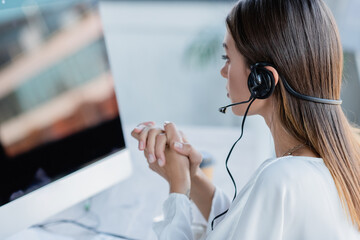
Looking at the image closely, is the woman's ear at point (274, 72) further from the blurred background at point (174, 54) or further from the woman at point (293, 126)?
the blurred background at point (174, 54)

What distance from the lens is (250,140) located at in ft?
4.53

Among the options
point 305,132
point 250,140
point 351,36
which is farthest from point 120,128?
point 351,36

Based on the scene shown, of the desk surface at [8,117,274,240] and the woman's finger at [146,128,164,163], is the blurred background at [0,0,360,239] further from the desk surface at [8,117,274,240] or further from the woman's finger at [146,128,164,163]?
the woman's finger at [146,128,164,163]

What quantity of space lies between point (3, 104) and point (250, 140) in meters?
0.89

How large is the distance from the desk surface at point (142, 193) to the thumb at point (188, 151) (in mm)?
217

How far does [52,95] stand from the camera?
0.82 m

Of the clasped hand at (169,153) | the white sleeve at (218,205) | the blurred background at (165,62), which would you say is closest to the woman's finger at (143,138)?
the clasped hand at (169,153)

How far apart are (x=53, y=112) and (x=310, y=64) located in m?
0.54

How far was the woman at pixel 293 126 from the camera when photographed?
2.14 feet

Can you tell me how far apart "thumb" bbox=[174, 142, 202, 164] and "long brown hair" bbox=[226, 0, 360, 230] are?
0.26 m

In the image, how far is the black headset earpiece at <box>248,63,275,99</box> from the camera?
2.31ft

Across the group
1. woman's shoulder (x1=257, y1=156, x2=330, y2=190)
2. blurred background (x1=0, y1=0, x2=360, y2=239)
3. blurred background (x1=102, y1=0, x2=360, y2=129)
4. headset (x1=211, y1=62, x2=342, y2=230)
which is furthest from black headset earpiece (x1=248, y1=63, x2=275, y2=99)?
blurred background (x1=102, y1=0, x2=360, y2=129)

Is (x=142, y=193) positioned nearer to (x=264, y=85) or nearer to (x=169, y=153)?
(x=169, y=153)

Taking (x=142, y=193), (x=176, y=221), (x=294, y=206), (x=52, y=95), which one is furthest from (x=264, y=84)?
(x=142, y=193)
